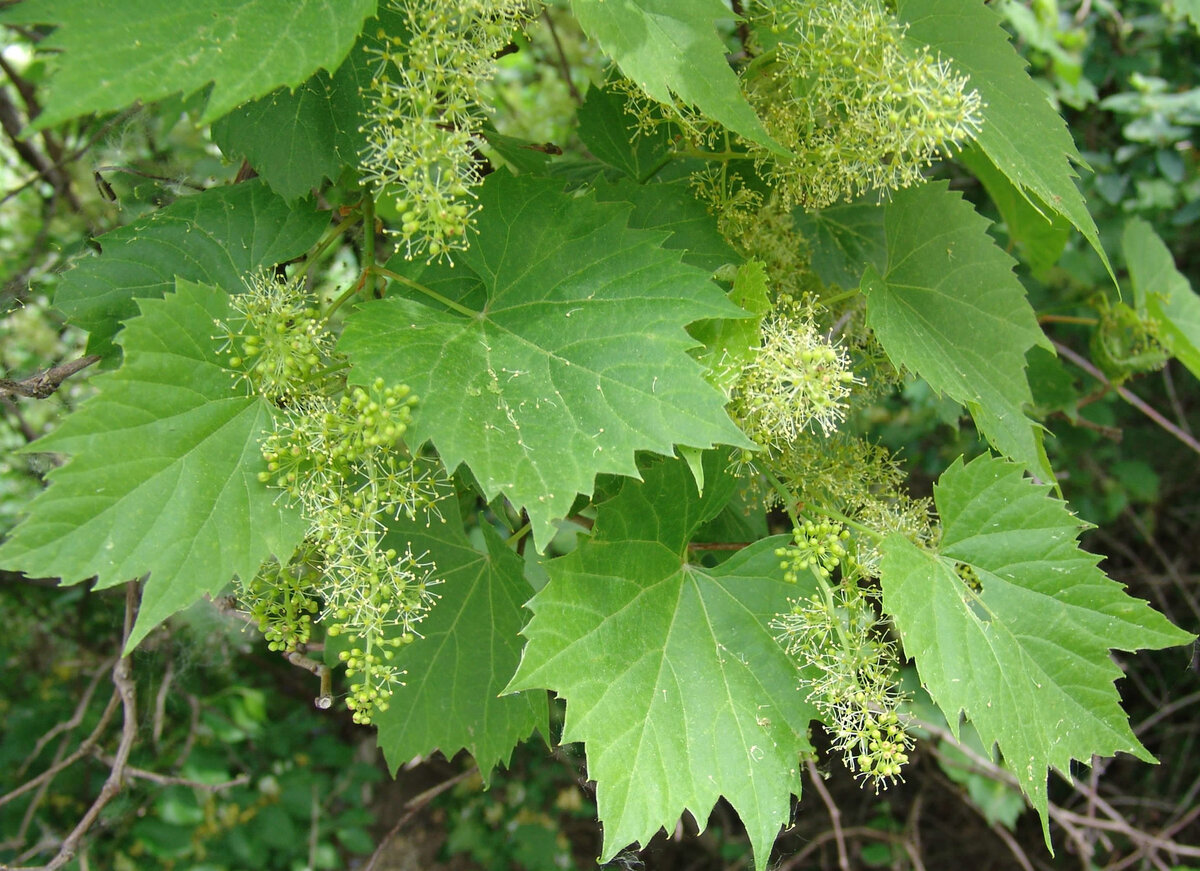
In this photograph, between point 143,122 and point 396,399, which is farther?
point 143,122

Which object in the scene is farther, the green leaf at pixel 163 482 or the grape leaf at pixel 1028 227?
the grape leaf at pixel 1028 227

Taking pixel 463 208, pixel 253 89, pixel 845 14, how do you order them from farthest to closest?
pixel 845 14 → pixel 463 208 → pixel 253 89

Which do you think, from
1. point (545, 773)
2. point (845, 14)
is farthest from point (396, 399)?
point (545, 773)

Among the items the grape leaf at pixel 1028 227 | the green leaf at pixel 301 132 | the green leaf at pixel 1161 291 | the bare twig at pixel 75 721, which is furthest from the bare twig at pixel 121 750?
the green leaf at pixel 1161 291

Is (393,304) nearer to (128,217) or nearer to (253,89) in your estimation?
(253,89)

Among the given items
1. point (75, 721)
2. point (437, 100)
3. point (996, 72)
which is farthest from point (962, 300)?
point (75, 721)

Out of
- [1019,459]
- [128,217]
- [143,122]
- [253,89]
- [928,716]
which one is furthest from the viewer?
[928,716]

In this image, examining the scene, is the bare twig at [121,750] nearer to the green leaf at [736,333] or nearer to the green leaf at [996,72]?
the green leaf at [736,333]

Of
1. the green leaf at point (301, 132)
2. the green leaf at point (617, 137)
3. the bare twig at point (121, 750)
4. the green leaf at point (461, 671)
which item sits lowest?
the bare twig at point (121, 750)
